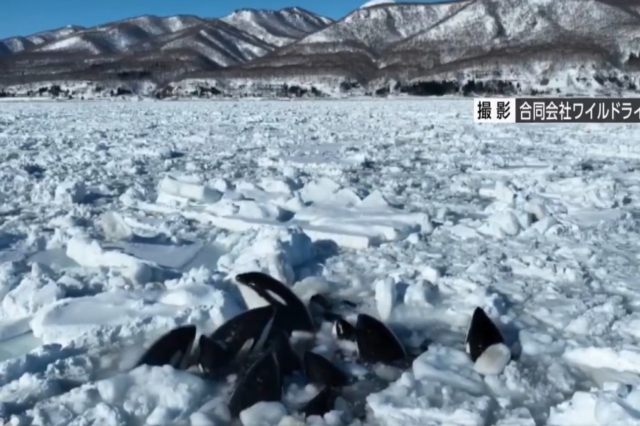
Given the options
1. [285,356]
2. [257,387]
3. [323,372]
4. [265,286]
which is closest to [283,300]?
[265,286]

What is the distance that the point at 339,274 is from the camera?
4223 millimetres

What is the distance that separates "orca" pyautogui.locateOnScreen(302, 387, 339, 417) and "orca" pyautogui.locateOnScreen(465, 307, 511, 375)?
2.29 ft

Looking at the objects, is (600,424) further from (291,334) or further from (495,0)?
(495,0)

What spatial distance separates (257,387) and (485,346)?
3.65ft

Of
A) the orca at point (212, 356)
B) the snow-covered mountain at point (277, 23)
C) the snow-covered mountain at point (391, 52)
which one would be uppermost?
the snow-covered mountain at point (277, 23)

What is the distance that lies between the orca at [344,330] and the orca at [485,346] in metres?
0.55

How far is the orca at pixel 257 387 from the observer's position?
2582 mm

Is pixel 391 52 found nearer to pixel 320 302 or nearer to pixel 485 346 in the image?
pixel 320 302

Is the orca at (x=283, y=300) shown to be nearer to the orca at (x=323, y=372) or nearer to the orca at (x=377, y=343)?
the orca at (x=377, y=343)

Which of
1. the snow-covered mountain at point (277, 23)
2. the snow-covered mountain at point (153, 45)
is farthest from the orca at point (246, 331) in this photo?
the snow-covered mountain at point (277, 23)

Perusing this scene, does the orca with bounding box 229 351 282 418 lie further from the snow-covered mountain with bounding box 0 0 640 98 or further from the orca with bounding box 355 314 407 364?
the snow-covered mountain with bounding box 0 0 640 98

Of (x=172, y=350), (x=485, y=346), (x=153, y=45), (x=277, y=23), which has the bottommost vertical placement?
(x=485, y=346)

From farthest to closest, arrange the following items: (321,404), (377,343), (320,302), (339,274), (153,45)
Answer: (153,45), (339,274), (320,302), (377,343), (321,404)

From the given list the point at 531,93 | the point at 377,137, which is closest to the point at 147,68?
the point at 531,93
